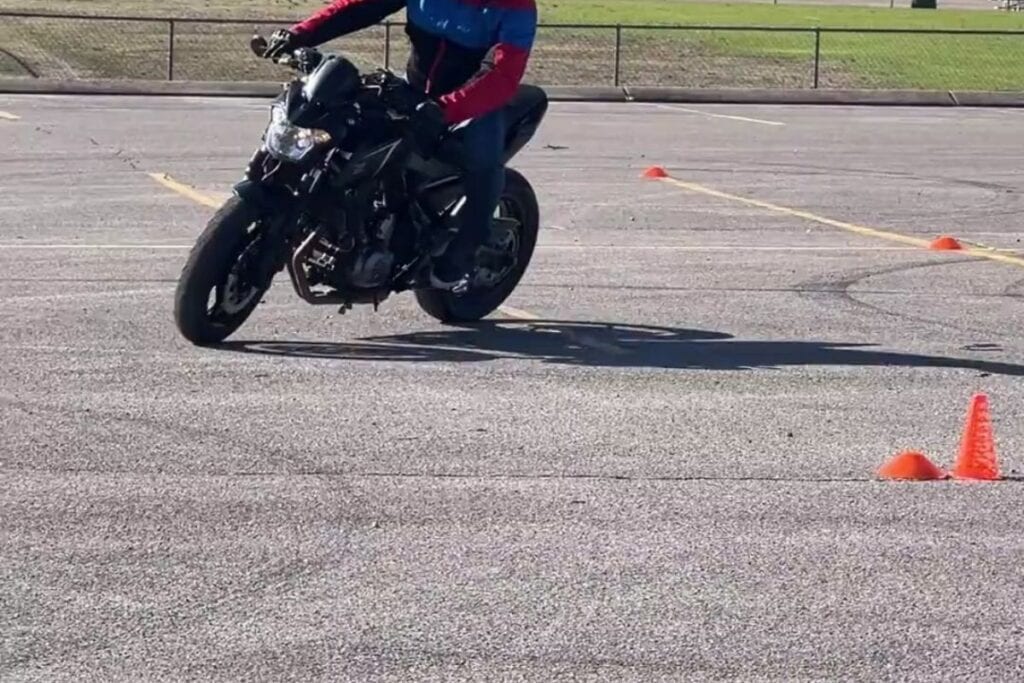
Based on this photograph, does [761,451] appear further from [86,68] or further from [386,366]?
[86,68]

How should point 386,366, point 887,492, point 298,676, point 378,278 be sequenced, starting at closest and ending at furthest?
point 298,676, point 887,492, point 386,366, point 378,278

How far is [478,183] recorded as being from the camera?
984 centimetres

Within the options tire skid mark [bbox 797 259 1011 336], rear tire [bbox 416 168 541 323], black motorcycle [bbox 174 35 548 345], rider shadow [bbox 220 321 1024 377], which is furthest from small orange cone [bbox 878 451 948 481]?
rear tire [bbox 416 168 541 323]

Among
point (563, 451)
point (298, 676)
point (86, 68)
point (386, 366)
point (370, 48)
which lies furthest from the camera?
point (370, 48)

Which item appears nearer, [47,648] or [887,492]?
[47,648]

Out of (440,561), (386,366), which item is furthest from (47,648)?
(386,366)

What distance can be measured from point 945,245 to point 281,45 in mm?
5720

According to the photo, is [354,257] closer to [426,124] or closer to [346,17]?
[426,124]

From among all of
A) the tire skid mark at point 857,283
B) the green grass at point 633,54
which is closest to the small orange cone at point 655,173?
the tire skid mark at point 857,283

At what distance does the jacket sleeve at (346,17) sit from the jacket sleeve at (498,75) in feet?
2.12

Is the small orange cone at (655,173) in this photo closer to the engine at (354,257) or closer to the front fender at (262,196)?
the engine at (354,257)

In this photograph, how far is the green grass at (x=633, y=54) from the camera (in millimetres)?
35688

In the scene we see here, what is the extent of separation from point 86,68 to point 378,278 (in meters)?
26.2

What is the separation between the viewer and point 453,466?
734 cm
